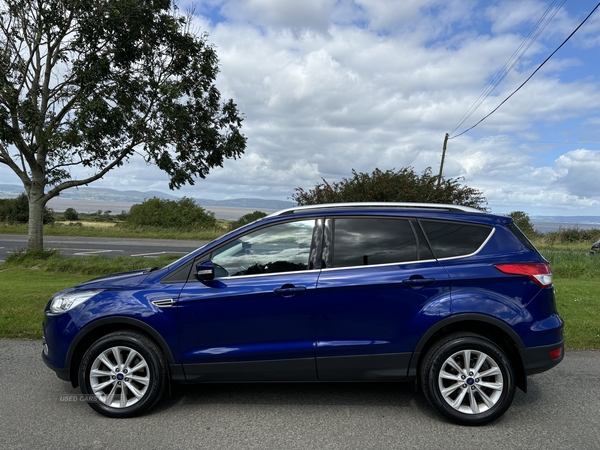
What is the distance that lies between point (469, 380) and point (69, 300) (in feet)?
11.2

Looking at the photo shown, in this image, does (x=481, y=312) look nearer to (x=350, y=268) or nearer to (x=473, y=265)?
(x=473, y=265)

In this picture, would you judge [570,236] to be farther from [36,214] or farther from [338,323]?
[338,323]

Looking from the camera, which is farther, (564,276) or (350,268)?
(564,276)

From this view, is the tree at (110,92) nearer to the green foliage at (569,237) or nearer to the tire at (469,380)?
the tire at (469,380)

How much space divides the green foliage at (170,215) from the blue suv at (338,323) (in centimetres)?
3608

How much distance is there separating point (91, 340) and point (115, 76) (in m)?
9.94

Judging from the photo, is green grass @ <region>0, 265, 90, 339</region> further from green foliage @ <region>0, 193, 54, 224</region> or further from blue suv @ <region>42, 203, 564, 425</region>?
green foliage @ <region>0, 193, 54, 224</region>

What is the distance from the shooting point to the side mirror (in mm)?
3674

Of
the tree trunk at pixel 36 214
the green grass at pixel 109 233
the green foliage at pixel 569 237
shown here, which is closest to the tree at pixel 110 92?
the tree trunk at pixel 36 214

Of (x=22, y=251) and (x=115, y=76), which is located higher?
(x=115, y=76)

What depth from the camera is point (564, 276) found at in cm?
1174

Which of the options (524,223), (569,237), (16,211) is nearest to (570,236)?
(569,237)

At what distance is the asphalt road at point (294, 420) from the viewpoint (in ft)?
10.7

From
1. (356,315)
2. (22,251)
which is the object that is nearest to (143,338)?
(356,315)
